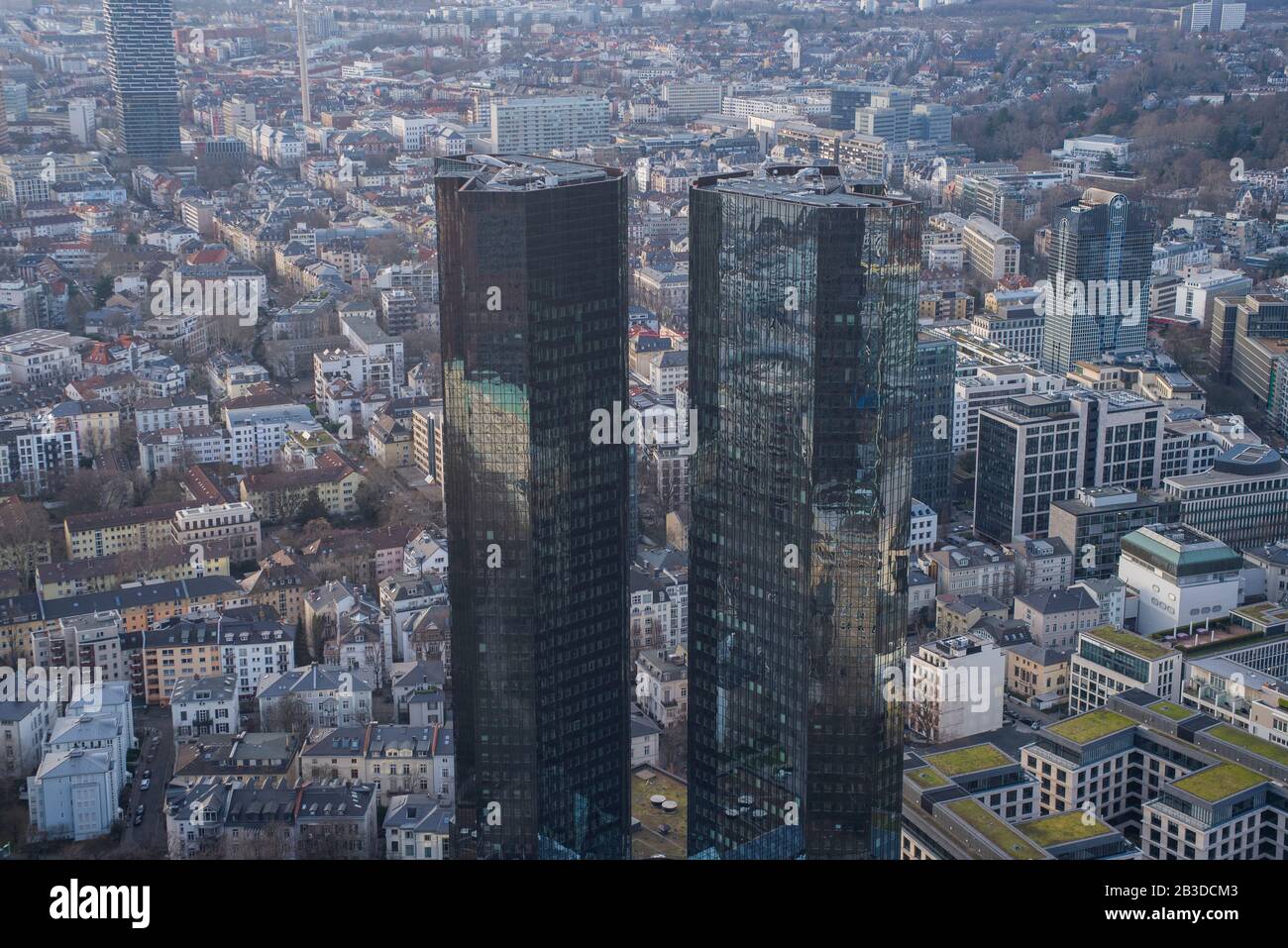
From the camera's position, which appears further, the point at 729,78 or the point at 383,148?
the point at 729,78

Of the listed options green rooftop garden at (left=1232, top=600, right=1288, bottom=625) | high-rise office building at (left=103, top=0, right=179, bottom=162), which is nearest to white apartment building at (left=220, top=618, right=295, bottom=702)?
green rooftop garden at (left=1232, top=600, right=1288, bottom=625)

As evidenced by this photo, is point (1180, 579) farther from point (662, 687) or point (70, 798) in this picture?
point (70, 798)

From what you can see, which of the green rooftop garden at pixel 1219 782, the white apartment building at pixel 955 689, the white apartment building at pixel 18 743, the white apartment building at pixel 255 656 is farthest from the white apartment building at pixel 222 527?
the green rooftop garden at pixel 1219 782

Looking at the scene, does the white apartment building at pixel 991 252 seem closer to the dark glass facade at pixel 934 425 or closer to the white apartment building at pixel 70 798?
the dark glass facade at pixel 934 425
